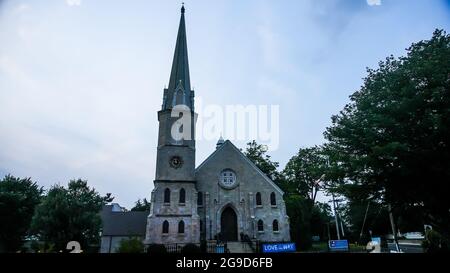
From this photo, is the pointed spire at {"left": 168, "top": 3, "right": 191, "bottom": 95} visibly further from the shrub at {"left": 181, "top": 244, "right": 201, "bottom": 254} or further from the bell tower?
the shrub at {"left": 181, "top": 244, "right": 201, "bottom": 254}

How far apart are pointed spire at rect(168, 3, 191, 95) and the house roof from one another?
18.3 metres

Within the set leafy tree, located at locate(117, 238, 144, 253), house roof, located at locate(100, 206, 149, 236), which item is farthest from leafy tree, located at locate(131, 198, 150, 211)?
leafy tree, located at locate(117, 238, 144, 253)

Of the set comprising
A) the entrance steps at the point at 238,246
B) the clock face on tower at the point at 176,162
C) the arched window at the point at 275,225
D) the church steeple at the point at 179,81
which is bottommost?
the entrance steps at the point at 238,246

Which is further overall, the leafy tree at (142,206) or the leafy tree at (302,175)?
the leafy tree at (142,206)

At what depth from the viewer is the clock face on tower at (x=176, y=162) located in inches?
1080

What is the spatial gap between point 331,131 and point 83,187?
1155 inches

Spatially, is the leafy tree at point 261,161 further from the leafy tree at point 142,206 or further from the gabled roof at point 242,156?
the leafy tree at point 142,206

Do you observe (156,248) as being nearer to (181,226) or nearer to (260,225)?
(181,226)

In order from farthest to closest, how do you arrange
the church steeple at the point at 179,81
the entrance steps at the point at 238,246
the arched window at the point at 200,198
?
the church steeple at the point at 179,81 → the arched window at the point at 200,198 → the entrance steps at the point at 238,246

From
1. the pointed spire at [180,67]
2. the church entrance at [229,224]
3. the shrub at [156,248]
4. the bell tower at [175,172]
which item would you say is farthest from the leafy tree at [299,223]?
the pointed spire at [180,67]

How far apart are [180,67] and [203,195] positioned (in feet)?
52.1

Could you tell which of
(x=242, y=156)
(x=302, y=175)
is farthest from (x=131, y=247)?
(x=302, y=175)

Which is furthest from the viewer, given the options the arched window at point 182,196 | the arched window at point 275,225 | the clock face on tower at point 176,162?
the arched window at point 275,225
